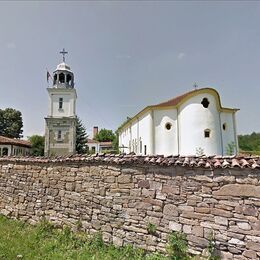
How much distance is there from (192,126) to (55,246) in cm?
1754

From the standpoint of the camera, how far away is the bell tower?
29.2 metres

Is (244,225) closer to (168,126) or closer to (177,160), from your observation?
(177,160)

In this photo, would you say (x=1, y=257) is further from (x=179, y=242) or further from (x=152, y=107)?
(x=152, y=107)

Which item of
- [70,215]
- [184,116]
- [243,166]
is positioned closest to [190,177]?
[243,166]

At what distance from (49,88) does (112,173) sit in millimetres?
28302

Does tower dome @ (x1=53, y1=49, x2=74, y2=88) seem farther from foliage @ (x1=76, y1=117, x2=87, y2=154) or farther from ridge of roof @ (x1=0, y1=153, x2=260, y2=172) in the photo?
ridge of roof @ (x1=0, y1=153, x2=260, y2=172)

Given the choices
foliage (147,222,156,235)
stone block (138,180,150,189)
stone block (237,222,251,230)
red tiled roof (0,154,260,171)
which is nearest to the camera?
stone block (237,222,251,230)

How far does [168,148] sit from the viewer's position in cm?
2164

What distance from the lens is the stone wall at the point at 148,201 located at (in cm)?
354

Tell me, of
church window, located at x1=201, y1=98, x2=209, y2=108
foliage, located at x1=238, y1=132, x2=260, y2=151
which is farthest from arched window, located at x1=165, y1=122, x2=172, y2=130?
foliage, located at x1=238, y1=132, x2=260, y2=151

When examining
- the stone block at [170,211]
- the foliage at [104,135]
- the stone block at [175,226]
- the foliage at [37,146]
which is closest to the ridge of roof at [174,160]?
the stone block at [170,211]

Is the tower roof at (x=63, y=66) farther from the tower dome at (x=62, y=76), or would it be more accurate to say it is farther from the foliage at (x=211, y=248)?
the foliage at (x=211, y=248)

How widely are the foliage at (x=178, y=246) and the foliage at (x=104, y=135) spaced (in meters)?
56.1

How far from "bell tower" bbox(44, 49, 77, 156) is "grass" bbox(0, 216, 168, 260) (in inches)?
928
